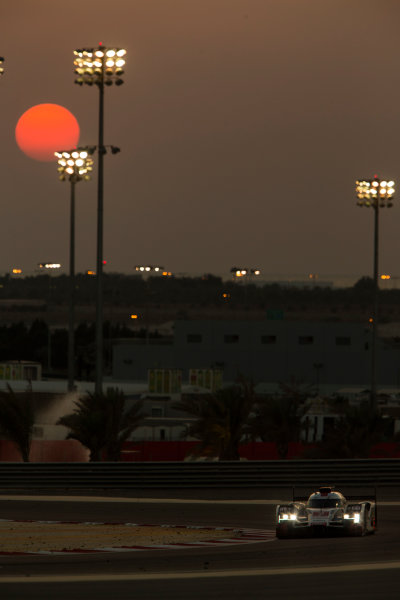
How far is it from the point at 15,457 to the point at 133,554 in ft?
58.7

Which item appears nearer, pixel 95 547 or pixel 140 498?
pixel 95 547

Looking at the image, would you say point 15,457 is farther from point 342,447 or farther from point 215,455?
point 342,447

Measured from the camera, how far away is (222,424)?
110 feet

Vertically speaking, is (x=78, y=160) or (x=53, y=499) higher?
(x=78, y=160)

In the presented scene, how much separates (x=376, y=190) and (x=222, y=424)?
22181mm

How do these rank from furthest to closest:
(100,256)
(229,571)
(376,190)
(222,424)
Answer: (376,190), (100,256), (222,424), (229,571)

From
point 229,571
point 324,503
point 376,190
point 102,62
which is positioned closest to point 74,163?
point 102,62

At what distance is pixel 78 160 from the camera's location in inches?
1834

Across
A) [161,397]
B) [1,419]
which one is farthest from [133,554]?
[161,397]

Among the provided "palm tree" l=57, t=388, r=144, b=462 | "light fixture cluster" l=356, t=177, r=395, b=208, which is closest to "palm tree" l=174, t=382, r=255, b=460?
"palm tree" l=57, t=388, r=144, b=462

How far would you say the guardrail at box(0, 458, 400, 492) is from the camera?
27031mm

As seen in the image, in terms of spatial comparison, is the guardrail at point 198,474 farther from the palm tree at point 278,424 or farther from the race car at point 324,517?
the palm tree at point 278,424

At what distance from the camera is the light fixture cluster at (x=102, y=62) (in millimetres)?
38656

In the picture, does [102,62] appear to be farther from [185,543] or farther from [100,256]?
[185,543]
